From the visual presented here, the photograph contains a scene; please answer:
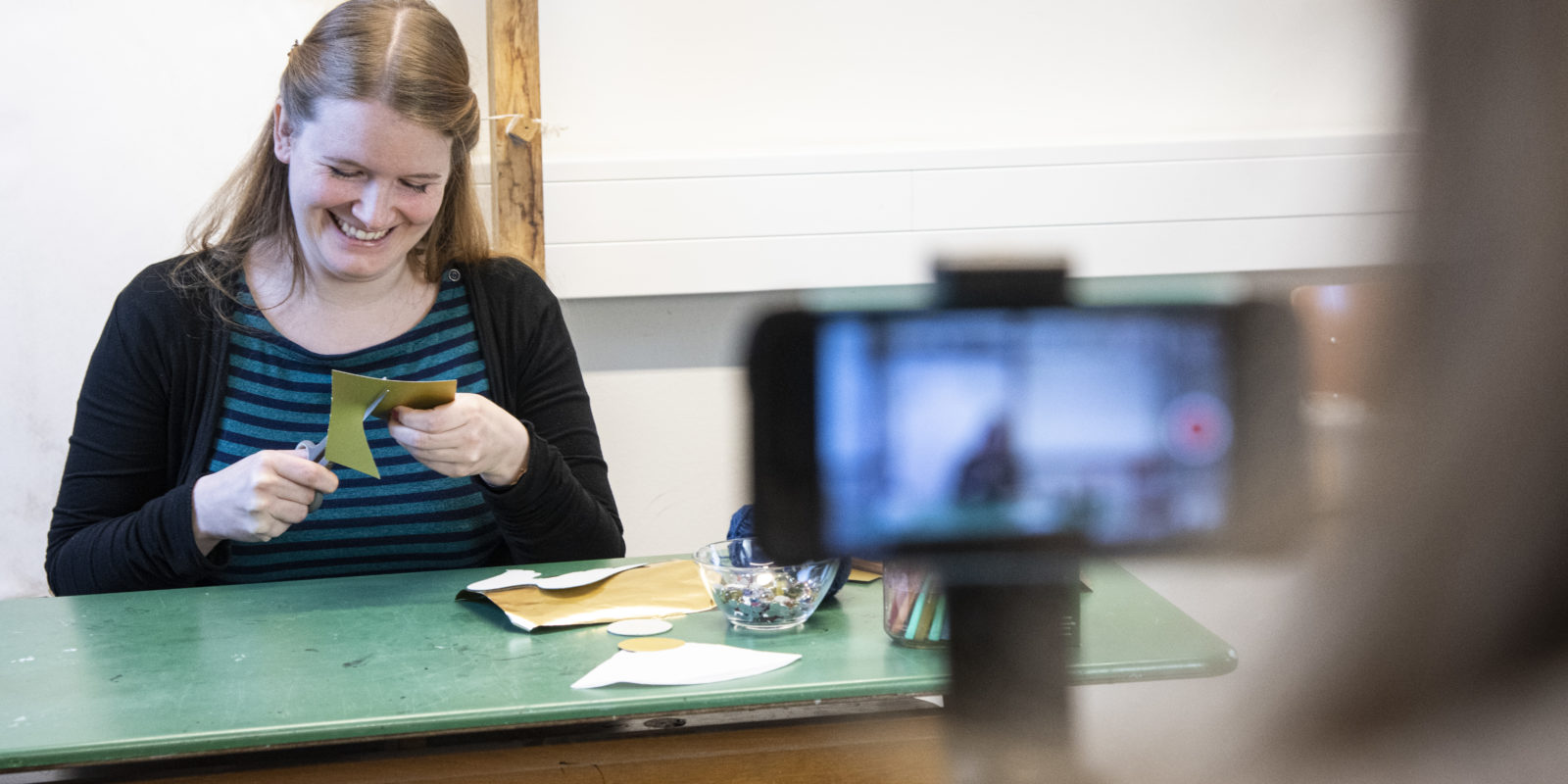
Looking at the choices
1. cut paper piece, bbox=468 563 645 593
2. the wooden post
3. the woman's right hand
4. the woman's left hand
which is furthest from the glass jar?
the wooden post

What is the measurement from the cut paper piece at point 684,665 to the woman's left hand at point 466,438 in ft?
1.19

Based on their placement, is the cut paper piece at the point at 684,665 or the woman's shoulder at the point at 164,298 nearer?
the cut paper piece at the point at 684,665

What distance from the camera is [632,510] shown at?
2.61m

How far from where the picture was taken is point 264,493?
51.5 inches

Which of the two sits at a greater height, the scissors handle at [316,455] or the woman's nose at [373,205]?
the woman's nose at [373,205]

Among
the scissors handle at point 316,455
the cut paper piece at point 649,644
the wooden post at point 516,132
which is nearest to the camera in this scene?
the cut paper piece at point 649,644

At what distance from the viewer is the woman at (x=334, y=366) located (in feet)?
4.78

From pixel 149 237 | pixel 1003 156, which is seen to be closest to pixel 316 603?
pixel 149 237

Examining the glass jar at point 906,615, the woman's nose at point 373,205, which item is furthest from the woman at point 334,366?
the glass jar at point 906,615

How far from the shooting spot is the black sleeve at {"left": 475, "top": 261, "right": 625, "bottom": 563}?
150 cm

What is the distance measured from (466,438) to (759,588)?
412 mm

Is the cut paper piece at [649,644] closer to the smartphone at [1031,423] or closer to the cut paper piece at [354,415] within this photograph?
the cut paper piece at [354,415]

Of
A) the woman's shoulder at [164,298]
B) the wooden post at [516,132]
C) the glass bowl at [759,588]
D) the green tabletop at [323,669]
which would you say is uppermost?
the wooden post at [516,132]

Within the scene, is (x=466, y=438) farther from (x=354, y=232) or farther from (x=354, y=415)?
(x=354, y=232)
